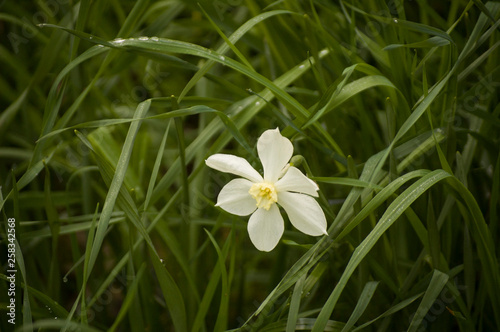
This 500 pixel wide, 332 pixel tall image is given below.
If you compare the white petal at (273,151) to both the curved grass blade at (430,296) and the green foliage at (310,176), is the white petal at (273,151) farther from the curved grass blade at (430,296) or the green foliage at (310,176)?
the curved grass blade at (430,296)

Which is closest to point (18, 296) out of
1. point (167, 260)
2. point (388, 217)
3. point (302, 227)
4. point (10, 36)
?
point (167, 260)

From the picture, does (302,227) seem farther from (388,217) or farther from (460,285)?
(460,285)

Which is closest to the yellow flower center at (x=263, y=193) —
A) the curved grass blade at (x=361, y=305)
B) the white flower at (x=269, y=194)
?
the white flower at (x=269, y=194)

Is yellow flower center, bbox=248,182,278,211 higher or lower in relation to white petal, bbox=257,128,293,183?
lower

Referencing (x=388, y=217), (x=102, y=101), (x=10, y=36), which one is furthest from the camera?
(x=10, y=36)

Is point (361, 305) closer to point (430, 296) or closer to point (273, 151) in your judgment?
point (430, 296)

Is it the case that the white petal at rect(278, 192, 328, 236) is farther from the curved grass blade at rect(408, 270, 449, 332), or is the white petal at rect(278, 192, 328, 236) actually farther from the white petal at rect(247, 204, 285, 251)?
the curved grass blade at rect(408, 270, 449, 332)

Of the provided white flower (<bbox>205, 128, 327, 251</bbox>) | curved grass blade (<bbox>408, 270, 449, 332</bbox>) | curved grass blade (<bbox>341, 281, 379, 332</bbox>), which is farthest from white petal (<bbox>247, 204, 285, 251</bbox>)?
curved grass blade (<bbox>408, 270, 449, 332</bbox>)
